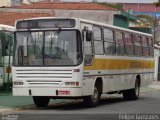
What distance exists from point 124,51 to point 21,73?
6.45m

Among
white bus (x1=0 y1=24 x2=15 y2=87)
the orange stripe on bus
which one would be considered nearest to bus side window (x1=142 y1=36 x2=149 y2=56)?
the orange stripe on bus

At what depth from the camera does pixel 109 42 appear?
2208 centimetres

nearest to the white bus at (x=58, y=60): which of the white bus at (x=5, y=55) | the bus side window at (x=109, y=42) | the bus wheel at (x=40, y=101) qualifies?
the bus wheel at (x=40, y=101)

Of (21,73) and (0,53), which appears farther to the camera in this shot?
(0,53)

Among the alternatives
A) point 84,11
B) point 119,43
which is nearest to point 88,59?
point 119,43

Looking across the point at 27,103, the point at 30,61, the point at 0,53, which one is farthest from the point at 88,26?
the point at 0,53

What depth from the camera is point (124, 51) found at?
24.2 m

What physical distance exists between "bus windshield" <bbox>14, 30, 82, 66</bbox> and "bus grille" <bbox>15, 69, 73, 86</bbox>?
26 centimetres

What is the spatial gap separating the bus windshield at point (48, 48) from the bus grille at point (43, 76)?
0.85 ft

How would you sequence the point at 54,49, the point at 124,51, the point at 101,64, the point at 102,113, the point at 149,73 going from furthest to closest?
the point at 149,73, the point at 124,51, the point at 101,64, the point at 54,49, the point at 102,113

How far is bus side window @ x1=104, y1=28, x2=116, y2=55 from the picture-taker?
2164 cm

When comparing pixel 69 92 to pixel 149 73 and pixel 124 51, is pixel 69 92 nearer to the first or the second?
pixel 124 51

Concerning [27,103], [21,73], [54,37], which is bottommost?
[27,103]

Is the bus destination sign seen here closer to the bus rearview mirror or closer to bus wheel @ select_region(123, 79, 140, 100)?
the bus rearview mirror
